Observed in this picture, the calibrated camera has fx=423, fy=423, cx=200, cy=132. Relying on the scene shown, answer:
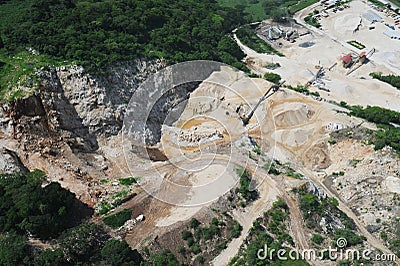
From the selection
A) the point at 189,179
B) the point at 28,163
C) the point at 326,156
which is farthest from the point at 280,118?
the point at 28,163

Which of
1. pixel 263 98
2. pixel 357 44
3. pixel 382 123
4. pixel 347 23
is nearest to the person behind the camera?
pixel 382 123

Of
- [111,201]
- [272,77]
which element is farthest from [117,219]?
[272,77]

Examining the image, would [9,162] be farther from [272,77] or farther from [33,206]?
[272,77]

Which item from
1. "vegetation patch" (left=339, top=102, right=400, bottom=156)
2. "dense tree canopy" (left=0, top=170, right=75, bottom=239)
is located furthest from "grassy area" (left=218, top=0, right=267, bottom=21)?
"dense tree canopy" (left=0, top=170, right=75, bottom=239)

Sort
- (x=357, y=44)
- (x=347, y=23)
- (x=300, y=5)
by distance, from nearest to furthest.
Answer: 1. (x=357, y=44)
2. (x=347, y=23)
3. (x=300, y=5)

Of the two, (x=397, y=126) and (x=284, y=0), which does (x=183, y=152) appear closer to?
(x=397, y=126)

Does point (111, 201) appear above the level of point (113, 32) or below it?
below
